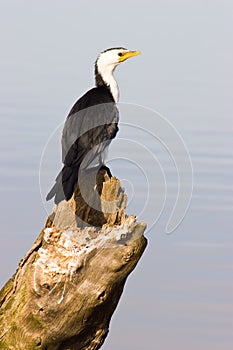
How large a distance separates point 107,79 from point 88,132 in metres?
1.19

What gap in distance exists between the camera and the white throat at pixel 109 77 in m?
7.70

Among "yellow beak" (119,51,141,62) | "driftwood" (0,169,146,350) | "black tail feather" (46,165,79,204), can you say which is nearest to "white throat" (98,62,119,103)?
"yellow beak" (119,51,141,62)

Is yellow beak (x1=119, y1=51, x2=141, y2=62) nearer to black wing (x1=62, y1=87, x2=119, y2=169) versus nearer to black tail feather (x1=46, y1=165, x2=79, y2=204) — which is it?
black wing (x1=62, y1=87, x2=119, y2=169)

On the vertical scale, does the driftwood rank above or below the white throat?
below

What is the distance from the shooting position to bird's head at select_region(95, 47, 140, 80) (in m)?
7.89

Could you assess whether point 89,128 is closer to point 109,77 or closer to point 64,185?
point 64,185

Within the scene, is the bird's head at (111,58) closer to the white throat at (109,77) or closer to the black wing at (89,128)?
the white throat at (109,77)

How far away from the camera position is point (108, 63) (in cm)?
791

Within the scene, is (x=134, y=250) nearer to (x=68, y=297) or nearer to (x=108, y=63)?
(x=68, y=297)

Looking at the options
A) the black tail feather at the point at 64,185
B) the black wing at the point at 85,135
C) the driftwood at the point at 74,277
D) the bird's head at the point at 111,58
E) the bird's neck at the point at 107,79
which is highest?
the bird's head at the point at 111,58

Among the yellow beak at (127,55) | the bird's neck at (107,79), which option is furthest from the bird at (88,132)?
the yellow beak at (127,55)

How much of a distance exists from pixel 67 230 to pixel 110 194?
0.42 metres

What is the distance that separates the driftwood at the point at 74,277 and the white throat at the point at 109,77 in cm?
198

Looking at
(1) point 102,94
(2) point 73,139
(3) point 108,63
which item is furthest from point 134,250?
(3) point 108,63
